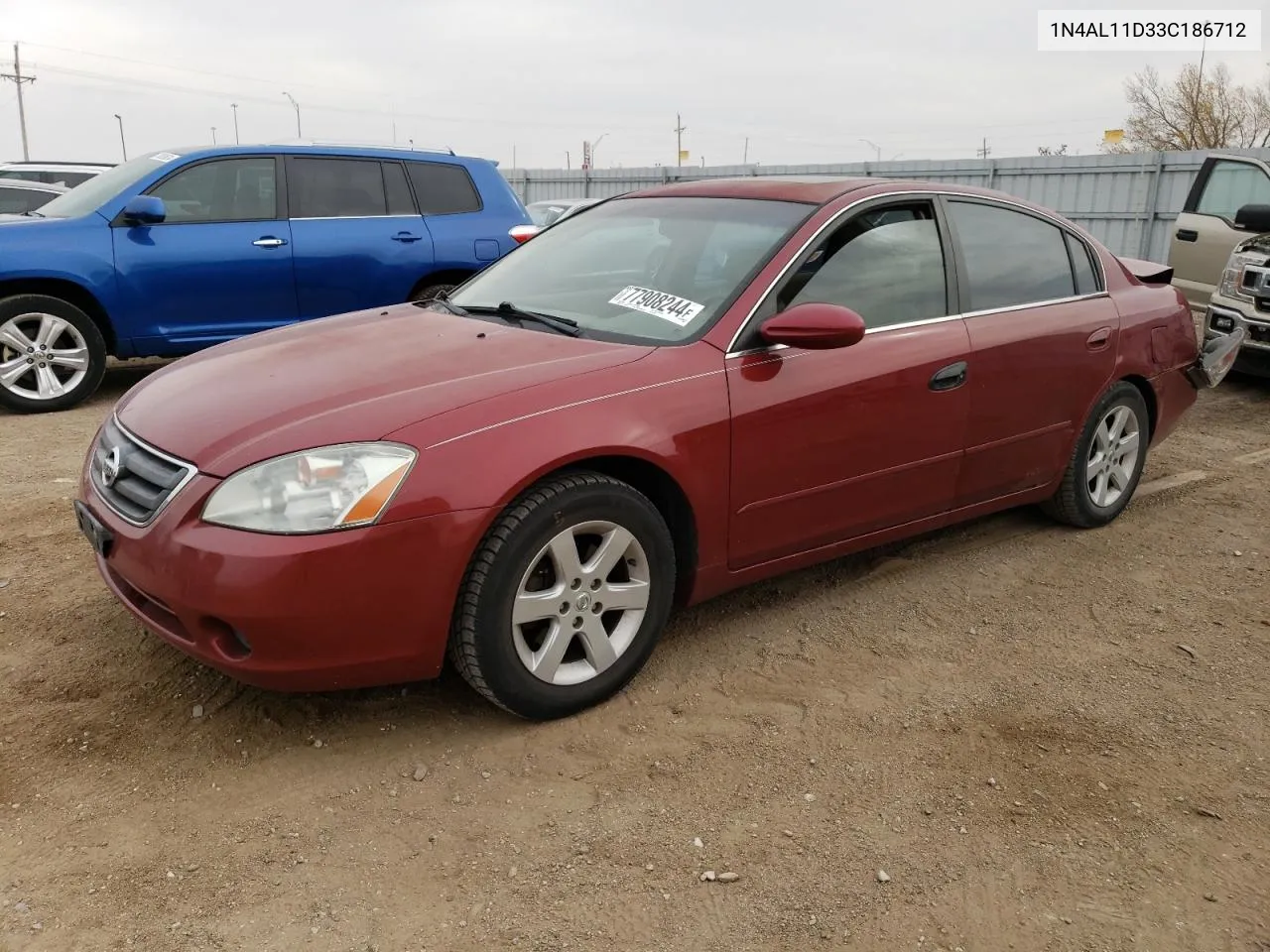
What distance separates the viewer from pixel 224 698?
3.08 m

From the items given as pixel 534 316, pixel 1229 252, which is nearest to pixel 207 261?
pixel 534 316

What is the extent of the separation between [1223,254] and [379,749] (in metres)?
7.90

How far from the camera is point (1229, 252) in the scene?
8.07 meters

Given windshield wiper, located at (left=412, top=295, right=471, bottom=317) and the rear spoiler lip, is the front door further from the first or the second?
the rear spoiler lip

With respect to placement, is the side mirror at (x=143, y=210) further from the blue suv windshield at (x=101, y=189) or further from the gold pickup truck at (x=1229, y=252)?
the gold pickup truck at (x=1229, y=252)

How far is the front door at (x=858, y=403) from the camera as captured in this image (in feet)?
10.8

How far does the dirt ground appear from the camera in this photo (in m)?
2.27

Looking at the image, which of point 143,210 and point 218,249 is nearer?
point 143,210

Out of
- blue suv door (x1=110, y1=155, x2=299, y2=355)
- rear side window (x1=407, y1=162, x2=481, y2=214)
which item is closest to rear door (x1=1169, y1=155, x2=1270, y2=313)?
rear side window (x1=407, y1=162, x2=481, y2=214)

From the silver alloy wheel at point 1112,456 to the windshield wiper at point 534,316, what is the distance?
8.20 ft

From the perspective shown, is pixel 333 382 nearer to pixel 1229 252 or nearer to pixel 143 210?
pixel 143 210

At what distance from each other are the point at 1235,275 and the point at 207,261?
7.27 metres

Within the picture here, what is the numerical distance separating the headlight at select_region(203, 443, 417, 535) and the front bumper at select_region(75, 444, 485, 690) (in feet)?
0.11

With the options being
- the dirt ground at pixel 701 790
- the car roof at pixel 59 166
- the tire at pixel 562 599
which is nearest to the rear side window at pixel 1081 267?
the dirt ground at pixel 701 790
